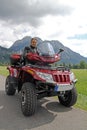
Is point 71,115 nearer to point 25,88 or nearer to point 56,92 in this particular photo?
point 56,92

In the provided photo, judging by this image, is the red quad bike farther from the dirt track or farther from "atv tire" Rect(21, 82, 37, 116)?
the dirt track

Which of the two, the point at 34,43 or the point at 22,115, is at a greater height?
the point at 34,43

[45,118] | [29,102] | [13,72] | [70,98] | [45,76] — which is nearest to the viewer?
[45,118]

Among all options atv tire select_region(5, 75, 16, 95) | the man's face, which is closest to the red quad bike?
the man's face

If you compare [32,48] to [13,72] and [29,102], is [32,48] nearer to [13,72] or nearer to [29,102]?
[13,72]

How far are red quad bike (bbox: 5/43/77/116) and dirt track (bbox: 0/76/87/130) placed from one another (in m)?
0.33

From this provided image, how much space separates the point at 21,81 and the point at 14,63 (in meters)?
1.48

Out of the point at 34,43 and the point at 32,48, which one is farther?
the point at 34,43

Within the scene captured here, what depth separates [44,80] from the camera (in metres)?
7.76

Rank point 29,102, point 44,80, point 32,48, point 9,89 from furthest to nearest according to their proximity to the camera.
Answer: point 9,89, point 32,48, point 44,80, point 29,102

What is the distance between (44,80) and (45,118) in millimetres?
1008

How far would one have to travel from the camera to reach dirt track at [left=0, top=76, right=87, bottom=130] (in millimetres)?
6560

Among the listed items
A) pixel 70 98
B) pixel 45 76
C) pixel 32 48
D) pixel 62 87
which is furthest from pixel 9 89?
pixel 62 87

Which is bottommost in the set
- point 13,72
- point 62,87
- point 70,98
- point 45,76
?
point 70,98
